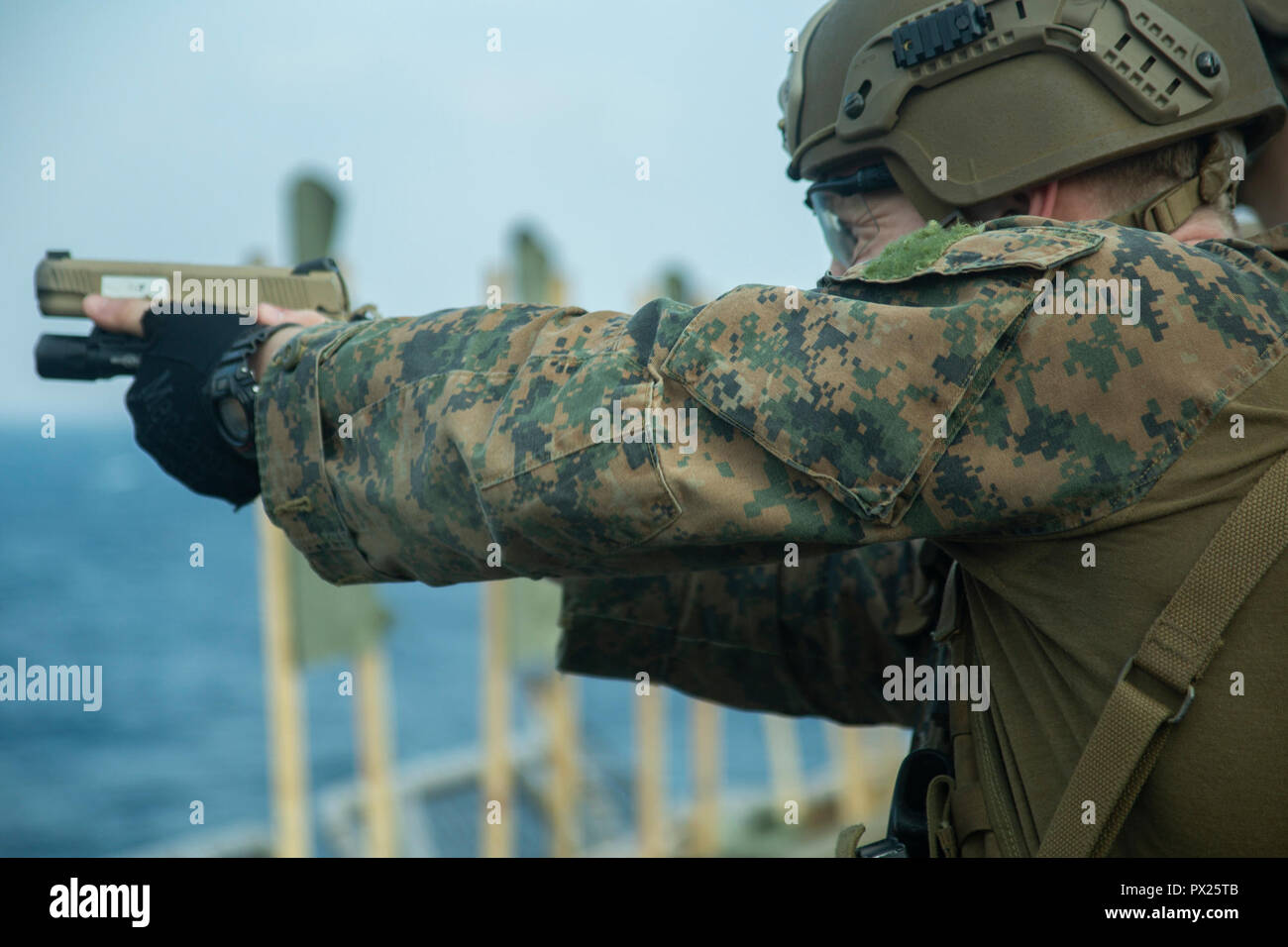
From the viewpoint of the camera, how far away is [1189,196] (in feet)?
6.91

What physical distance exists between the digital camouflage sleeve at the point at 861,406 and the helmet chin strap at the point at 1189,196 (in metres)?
0.31

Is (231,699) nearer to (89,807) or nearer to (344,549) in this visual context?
(89,807)

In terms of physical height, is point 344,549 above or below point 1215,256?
below

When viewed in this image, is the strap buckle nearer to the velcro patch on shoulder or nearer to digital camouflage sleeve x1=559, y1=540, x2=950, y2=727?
the velcro patch on shoulder

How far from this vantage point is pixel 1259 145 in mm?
2264

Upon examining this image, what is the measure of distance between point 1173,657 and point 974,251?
24.9 inches

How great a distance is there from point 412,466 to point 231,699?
161 ft

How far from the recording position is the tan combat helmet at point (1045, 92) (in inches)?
81.3

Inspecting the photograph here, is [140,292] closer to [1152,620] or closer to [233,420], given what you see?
[233,420]

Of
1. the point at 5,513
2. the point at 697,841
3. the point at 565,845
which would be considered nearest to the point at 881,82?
the point at 565,845

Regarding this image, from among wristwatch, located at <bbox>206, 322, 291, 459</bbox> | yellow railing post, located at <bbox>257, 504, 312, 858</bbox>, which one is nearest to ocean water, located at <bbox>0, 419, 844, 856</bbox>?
yellow railing post, located at <bbox>257, 504, 312, 858</bbox>

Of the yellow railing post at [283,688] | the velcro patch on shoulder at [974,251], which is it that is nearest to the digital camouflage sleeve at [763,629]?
the velcro patch on shoulder at [974,251]

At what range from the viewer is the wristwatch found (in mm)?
2100

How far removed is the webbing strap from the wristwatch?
1494 millimetres
